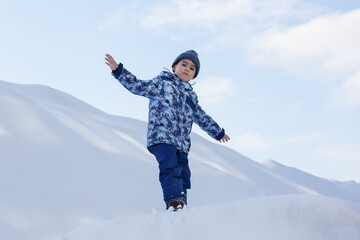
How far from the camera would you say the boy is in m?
2.23

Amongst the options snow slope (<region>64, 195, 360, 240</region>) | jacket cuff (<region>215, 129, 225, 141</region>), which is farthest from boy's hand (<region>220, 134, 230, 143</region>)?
snow slope (<region>64, 195, 360, 240</region>)

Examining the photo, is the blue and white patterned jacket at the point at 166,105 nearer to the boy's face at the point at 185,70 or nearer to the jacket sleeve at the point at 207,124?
the boy's face at the point at 185,70

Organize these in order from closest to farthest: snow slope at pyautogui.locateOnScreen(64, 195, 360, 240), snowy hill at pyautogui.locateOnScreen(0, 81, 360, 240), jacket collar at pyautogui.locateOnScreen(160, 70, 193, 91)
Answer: snow slope at pyautogui.locateOnScreen(64, 195, 360, 240), jacket collar at pyautogui.locateOnScreen(160, 70, 193, 91), snowy hill at pyautogui.locateOnScreen(0, 81, 360, 240)

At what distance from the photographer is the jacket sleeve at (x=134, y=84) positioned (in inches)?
93.7

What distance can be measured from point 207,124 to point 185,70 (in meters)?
0.48

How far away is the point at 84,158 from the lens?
395cm

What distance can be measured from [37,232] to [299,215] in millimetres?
2040

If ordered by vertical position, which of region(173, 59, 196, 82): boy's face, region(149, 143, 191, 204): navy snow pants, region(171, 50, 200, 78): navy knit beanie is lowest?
region(149, 143, 191, 204): navy snow pants

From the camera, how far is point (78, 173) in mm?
3668

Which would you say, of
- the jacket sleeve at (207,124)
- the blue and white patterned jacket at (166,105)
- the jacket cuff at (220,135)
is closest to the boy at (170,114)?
the blue and white patterned jacket at (166,105)

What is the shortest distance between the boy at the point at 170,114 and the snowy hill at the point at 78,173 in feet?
3.45

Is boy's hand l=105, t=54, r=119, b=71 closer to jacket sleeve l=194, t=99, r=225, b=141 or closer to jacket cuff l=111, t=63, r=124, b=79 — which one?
jacket cuff l=111, t=63, r=124, b=79

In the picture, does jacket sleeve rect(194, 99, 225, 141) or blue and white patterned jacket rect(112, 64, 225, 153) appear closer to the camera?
blue and white patterned jacket rect(112, 64, 225, 153)

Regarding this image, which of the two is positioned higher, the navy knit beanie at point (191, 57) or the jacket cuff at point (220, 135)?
the navy knit beanie at point (191, 57)
